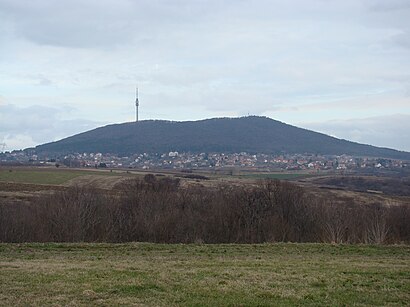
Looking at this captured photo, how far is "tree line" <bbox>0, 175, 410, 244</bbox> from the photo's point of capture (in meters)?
42.3

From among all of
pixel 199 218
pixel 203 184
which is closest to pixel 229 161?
pixel 203 184

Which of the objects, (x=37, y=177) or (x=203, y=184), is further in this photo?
(x=37, y=177)

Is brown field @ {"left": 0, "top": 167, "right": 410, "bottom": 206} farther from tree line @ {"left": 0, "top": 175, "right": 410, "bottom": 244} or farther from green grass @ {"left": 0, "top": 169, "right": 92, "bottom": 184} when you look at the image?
tree line @ {"left": 0, "top": 175, "right": 410, "bottom": 244}

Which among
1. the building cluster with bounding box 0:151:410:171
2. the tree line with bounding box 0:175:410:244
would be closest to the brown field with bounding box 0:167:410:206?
the tree line with bounding box 0:175:410:244

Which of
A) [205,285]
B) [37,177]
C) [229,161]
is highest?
[229,161]

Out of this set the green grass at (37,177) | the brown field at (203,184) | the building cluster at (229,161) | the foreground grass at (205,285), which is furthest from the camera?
the building cluster at (229,161)

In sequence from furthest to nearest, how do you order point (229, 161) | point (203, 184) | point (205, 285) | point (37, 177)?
point (229, 161)
point (37, 177)
point (203, 184)
point (205, 285)

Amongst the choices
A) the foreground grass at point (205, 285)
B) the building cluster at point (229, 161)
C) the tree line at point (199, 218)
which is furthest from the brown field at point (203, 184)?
the building cluster at point (229, 161)

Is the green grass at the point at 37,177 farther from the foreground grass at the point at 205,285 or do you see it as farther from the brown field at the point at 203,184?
the foreground grass at the point at 205,285

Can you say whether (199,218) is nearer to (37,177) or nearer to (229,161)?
(37,177)

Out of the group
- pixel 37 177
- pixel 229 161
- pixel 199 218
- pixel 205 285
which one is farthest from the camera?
pixel 229 161

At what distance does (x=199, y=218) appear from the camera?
1859 inches

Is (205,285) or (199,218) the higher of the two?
(205,285)

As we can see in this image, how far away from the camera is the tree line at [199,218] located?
42344 millimetres
